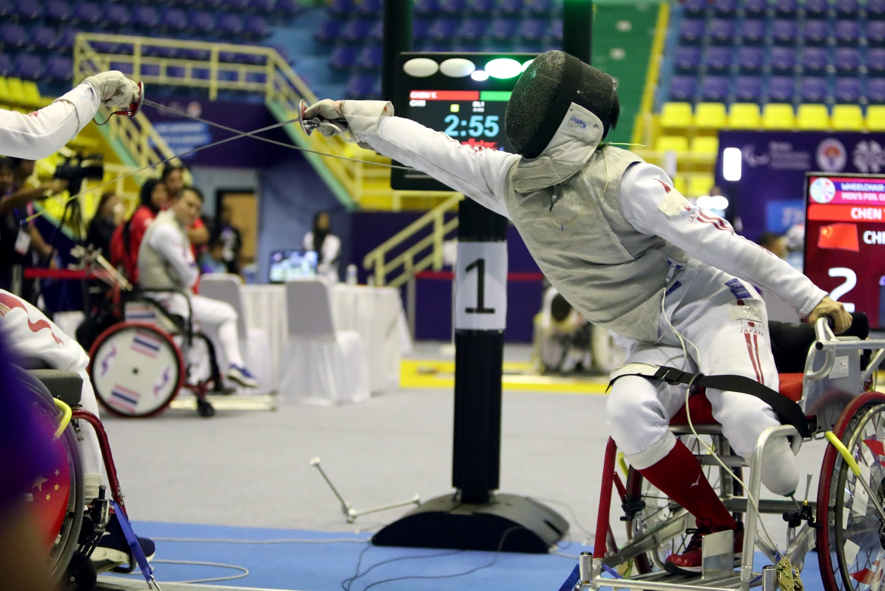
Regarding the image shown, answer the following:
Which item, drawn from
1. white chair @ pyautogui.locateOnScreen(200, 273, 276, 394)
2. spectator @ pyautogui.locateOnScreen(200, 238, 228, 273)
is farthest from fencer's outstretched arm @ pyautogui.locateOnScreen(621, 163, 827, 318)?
spectator @ pyautogui.locateOnScreen(200, 238, 228, 273)

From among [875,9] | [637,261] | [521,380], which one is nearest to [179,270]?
[521,380]

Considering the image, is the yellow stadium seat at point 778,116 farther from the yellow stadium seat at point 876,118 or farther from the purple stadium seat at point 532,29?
the purple stadium seat at point 532,29

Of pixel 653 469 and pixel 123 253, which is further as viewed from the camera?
pixel 123 253

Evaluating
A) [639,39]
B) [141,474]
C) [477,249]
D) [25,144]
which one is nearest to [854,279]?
[477,249]

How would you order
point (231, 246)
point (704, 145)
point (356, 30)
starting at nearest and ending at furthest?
1. point (231, 246)
2. point (704, 145)
3. point (356, 30)

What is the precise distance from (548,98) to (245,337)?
475cm

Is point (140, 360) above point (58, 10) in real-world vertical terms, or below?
below

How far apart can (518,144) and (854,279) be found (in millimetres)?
1631

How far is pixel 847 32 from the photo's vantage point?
14586 mm

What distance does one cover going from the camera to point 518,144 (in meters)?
2.04

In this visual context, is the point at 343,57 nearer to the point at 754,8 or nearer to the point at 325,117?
the point at 754,8

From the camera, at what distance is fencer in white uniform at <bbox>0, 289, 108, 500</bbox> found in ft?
6.82

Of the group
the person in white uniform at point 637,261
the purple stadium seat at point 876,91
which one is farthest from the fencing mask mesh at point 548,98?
the purple stadium seat at point 876,91

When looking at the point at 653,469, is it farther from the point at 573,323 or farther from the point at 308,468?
the point at 573,323
